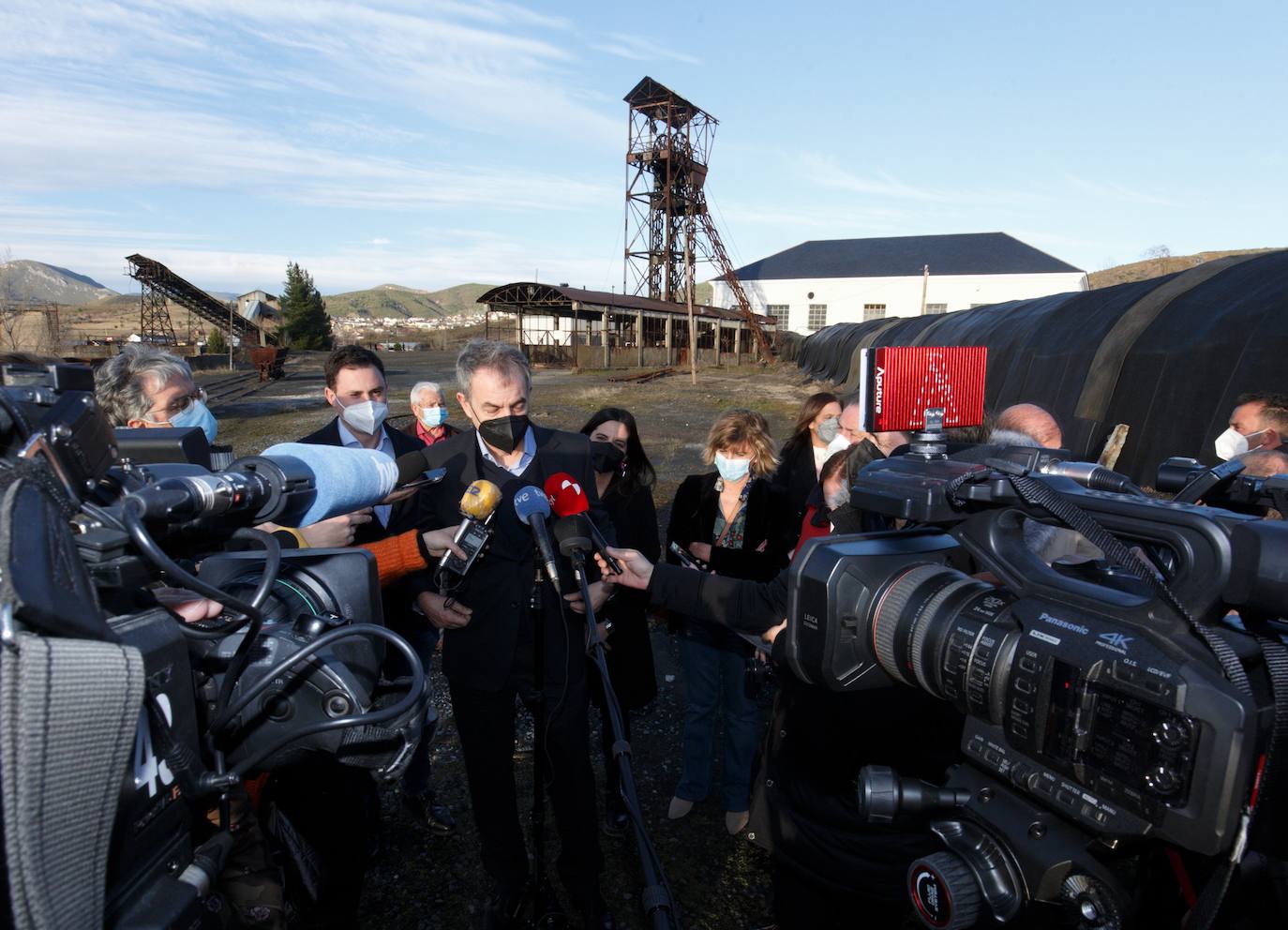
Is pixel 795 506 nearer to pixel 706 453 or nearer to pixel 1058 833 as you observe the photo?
pixel 706 453

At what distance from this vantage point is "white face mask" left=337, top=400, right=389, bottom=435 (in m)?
3.20

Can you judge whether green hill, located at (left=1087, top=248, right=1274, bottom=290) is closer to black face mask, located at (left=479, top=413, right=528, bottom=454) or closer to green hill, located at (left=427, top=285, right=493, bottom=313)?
black face mask, located at (left=479, top=413, right=528, bottom=454)

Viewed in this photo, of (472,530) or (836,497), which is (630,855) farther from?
(472,530)

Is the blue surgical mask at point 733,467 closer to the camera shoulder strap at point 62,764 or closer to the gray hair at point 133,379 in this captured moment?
the gray hair at point 133,379

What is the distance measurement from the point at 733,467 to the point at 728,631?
80 centimetres

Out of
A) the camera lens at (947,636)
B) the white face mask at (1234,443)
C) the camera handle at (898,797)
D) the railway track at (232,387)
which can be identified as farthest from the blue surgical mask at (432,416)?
the railway track at (232,387)

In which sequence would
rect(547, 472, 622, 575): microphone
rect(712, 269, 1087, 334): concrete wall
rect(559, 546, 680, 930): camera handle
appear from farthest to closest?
rect(712, 269, 1087, 334): concrete wall, rect(547, 472, 622, 575): microphone, rect(559, 546, 680, 930): camera handle

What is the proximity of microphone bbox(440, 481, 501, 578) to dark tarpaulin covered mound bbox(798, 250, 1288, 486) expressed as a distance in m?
4.99

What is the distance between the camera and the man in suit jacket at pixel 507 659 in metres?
2.56

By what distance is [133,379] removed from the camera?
273 centimetres

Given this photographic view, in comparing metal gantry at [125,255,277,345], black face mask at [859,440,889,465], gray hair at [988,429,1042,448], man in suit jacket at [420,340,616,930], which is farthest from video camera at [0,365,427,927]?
metal gantry at [125,255,277,345]

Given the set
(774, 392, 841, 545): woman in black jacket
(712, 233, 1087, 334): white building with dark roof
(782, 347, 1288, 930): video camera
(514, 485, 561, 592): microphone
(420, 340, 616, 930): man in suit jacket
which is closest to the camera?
(782, 347, 1288, 930): video camera

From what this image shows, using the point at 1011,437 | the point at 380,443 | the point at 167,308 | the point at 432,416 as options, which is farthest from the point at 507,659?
the point at 167,308

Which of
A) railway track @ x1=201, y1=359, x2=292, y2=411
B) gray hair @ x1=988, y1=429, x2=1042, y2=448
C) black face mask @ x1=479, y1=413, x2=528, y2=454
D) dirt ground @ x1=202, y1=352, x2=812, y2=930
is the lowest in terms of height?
dirt ground @ x1=202, y1=352, x2=812, y2=930
